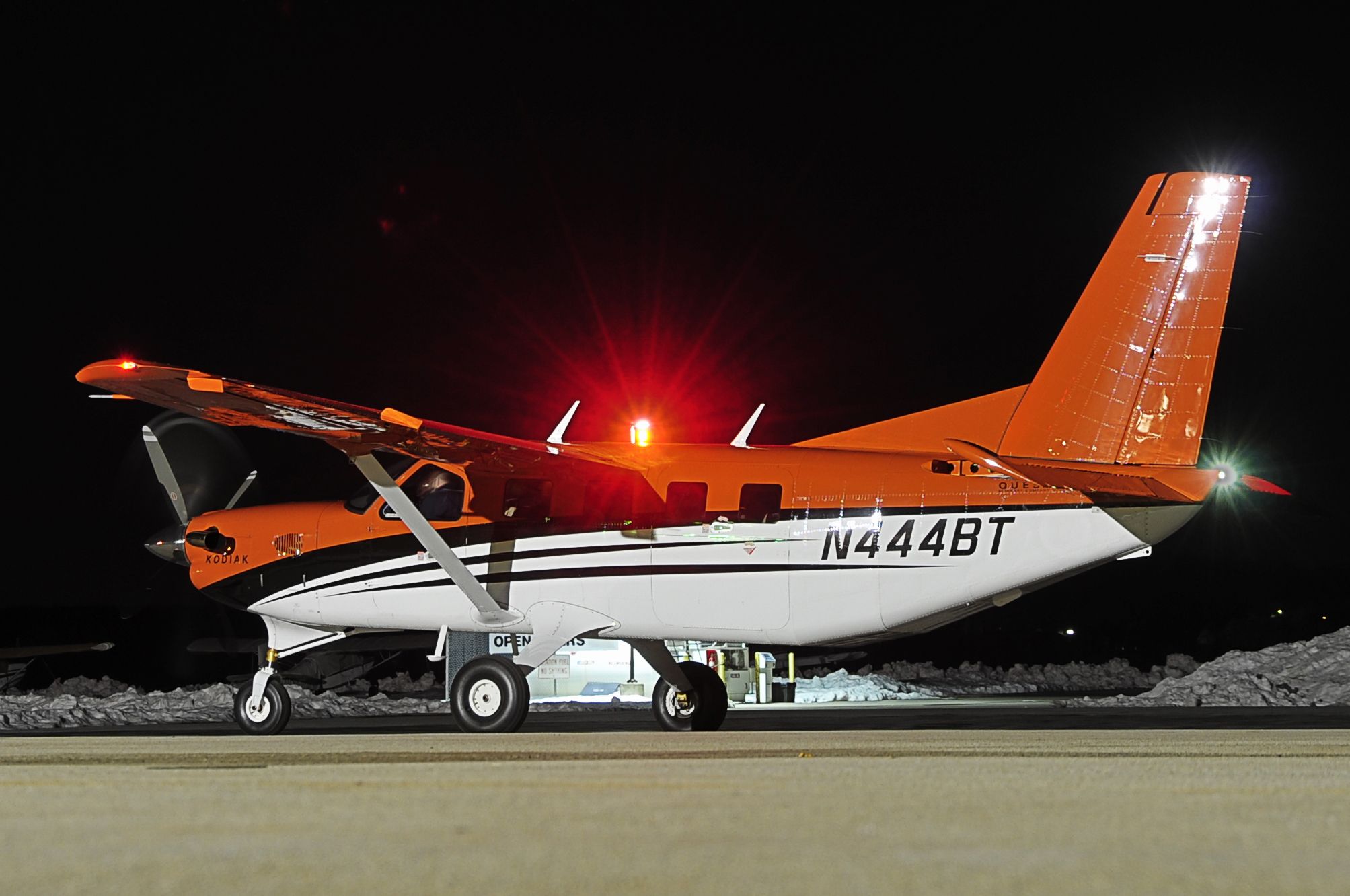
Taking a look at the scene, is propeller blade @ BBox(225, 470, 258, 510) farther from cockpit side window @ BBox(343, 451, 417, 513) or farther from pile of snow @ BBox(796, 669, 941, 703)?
pile of snow @ BBox(796, 669, 941, 703)

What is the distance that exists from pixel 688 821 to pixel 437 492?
10547 mm

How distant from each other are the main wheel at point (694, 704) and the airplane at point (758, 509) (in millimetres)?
31

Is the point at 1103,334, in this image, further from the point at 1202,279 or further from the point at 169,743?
the point at 169,743

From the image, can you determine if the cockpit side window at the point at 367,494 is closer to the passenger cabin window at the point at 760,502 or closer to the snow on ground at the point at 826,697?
the passenger cabin window at the point at 760,502

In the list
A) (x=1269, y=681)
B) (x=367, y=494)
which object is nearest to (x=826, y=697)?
(x=1269, y=681)

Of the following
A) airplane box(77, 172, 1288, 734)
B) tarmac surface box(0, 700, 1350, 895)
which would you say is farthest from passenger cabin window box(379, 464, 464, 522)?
tarmac surface box(0, 700, 1350, 895)

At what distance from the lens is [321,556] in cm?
1521

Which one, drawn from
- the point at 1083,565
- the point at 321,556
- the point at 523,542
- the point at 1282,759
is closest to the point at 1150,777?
the point at 1282,759

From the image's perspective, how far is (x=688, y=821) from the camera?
14.5ft

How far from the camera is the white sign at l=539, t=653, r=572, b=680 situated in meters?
30.4

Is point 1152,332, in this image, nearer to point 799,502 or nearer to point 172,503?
point 799,502

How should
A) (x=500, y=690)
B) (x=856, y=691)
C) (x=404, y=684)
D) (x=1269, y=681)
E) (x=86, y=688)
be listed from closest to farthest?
1. (x=500, y=690)
2. (x=1269, y=681)
3. (x=856, y=691)
4. (x=86, y=688)
5. (x=404, y=684)

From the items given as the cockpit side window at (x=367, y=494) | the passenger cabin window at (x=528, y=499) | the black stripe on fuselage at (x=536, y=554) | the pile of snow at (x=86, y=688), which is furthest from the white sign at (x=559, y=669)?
the passenger cabin window at (x=528, y=499)

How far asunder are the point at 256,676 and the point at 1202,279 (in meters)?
10.9
